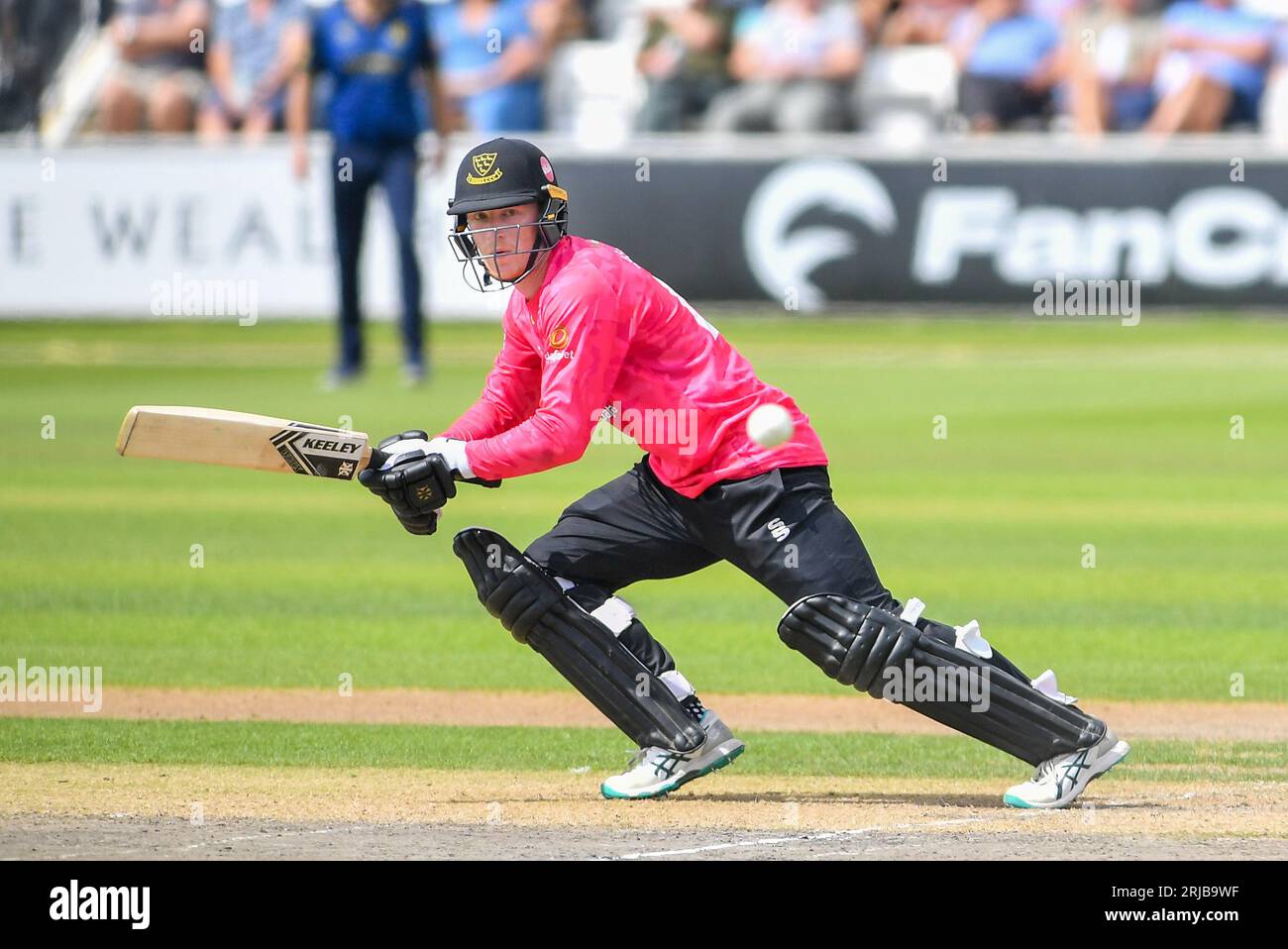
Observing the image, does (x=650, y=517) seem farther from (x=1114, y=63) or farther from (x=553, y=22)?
(x=553, y=22)

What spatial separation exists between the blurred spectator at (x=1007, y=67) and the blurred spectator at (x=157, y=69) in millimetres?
8076

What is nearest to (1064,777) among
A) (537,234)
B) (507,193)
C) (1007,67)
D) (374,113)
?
(537,234)

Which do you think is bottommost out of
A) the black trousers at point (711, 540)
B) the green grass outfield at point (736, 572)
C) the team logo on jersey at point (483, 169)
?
the green grass outfield at point (736, 572)

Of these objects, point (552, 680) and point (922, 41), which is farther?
point (922, 41)

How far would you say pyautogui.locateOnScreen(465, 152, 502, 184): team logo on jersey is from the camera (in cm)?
627

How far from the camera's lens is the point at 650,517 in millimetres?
6520

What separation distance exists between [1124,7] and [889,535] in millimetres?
11289

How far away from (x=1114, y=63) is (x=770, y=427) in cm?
1630

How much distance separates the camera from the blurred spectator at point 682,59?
867 inches

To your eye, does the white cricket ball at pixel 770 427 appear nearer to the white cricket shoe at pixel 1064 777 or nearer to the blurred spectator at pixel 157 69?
the white cricket shoe at pixel 1064 777

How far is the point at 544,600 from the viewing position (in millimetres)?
6387

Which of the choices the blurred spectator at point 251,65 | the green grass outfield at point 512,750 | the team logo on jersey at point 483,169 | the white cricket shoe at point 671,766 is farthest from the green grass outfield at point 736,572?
the blurred spectator at point 251,65

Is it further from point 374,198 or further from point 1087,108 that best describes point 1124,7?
point 374,198
